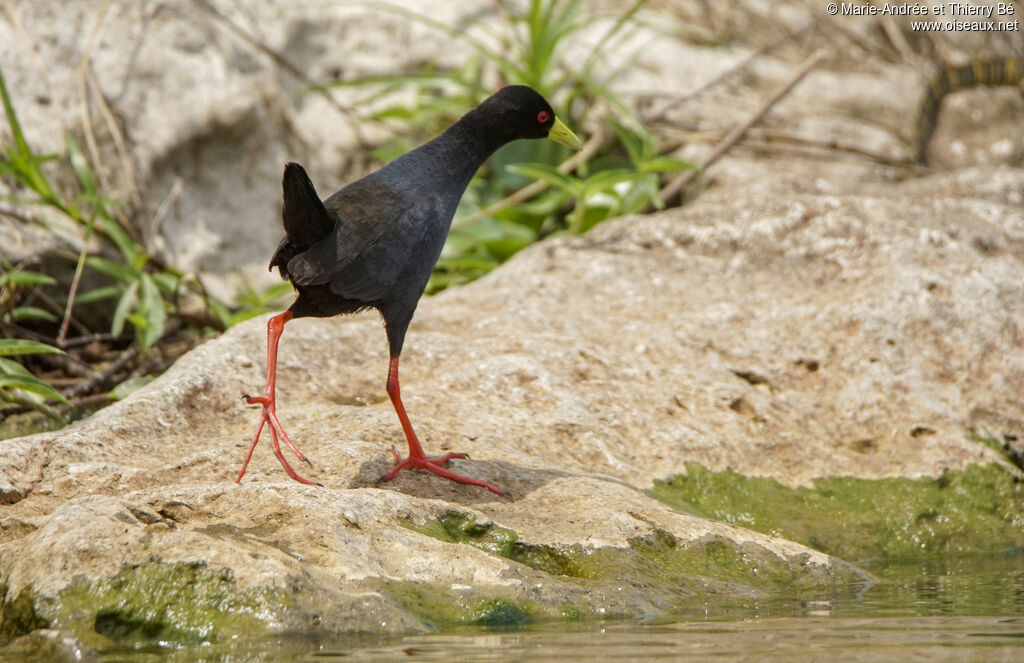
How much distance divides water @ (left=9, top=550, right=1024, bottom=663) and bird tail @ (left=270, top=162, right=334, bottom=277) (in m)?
1.51

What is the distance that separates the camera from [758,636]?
284cm

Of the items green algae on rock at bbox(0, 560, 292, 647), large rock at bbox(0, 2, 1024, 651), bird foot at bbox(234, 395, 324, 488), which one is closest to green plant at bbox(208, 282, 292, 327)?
large rock at bbox(0, 2, 1024, 651)

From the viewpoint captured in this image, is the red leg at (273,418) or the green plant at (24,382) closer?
the red leg at (273,418)

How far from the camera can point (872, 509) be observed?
4316mm

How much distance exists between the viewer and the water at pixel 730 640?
103 inches

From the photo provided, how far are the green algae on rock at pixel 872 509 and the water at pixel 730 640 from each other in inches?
31.5

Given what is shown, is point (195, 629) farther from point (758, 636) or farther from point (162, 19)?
point (162, 19)

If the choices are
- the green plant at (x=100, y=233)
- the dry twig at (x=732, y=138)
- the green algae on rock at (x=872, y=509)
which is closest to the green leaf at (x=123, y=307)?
the green plant at (x=100, y=233)

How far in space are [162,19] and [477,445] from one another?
4496mm

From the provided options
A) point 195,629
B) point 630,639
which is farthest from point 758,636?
point 195,629

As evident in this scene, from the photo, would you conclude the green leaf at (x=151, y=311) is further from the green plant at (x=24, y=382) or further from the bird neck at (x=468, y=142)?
the bird neck at (x=468, y=142)

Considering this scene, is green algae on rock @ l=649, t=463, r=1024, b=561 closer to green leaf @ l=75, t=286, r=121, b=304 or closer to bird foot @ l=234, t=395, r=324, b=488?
bird foot @ l=234, t=395, r=324, b=488

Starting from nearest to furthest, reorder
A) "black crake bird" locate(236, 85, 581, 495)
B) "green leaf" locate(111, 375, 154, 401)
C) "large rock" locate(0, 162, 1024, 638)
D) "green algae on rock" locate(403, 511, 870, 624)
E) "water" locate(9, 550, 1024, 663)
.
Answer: "water" locate(9, 550, 1024, 663) → "large rock" locate(0, 162, 1024, 638) → "green algae on rock" locate(403, 511, 870, 624) → "black crake bird" locate(236, 85, 581, 495) → "green leaf" locate(111, 375, 154, 401)

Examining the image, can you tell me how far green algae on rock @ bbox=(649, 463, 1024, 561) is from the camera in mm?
4160
